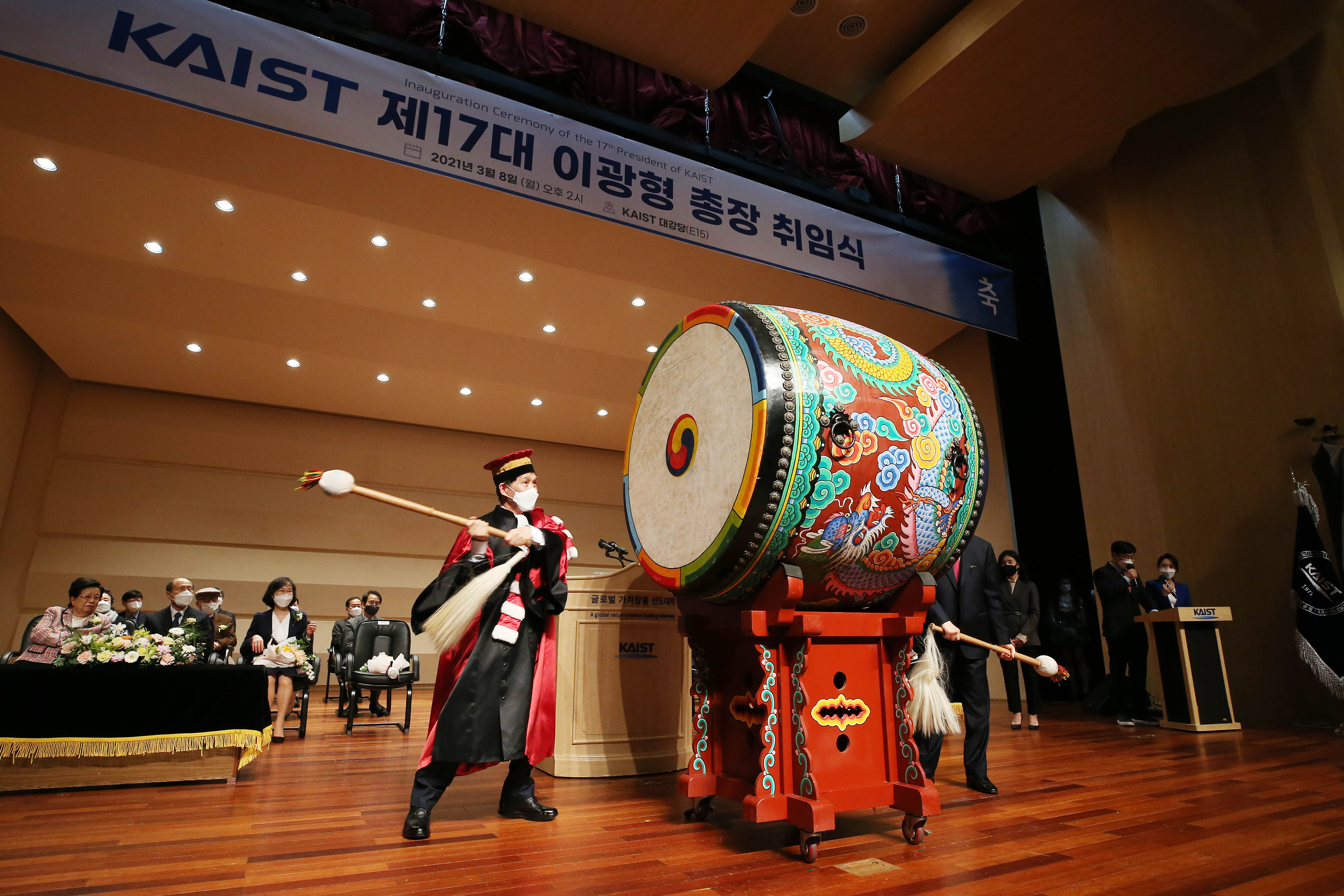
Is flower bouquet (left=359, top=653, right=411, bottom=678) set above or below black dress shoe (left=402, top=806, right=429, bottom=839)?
above

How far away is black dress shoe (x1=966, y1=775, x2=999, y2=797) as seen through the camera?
9.57 ft

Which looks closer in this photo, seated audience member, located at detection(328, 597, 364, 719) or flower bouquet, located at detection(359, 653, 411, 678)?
flower bouquet, located at detection(359, 653, 411, 678)

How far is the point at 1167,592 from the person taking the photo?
5312 mm

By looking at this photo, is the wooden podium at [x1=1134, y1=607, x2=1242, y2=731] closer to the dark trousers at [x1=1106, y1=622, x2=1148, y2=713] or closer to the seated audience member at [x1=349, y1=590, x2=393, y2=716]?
the dark trousers at [x1=1106, y1=622, x2=1148, y2=713]

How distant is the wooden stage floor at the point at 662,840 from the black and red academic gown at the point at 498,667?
0.28 metres

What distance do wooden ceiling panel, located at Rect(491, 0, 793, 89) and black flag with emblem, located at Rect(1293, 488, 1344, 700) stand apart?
5.15 meters

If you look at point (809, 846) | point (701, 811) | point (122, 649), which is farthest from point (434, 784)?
point (122, 649)

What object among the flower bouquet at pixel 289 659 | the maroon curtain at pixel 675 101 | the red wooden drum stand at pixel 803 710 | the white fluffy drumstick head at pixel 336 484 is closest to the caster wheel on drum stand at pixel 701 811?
the red wooden drum stand at pixel 803 710

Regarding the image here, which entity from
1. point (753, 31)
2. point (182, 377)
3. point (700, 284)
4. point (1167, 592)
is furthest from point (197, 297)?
point (1167, 592)

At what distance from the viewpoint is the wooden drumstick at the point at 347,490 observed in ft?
6.65

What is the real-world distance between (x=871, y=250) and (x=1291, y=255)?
133 inches

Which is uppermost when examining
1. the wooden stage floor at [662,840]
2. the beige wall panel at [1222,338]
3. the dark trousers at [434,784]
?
the beige wall panel at [1222,338]

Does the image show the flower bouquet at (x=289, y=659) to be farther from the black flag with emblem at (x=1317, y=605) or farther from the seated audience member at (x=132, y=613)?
the black flag with emblem at (x=1317, y=605)

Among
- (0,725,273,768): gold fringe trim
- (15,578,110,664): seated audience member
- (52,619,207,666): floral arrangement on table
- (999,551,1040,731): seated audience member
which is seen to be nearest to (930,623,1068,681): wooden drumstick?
(999,551,1040,731): seated audience member
